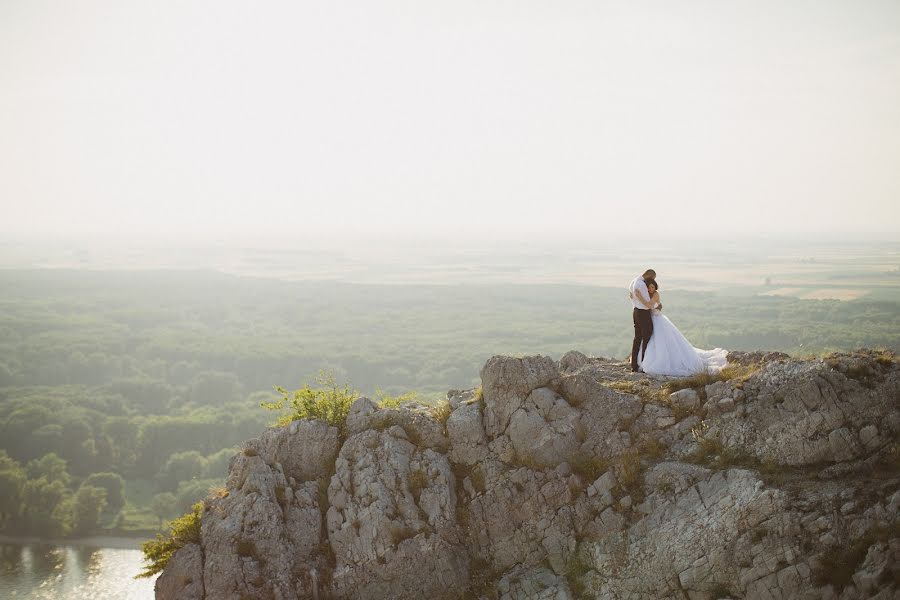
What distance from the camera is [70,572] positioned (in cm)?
4900

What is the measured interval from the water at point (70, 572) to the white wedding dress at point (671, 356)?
38.5m

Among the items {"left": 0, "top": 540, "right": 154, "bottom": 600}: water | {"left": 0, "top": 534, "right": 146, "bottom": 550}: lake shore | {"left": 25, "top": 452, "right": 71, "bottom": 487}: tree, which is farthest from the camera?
{"left": 25, "top": 452, "right": 71, "bottom": 487}: tree

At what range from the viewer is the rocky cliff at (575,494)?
11.4 meters

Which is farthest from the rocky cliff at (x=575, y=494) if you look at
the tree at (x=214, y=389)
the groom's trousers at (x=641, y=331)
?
the tree at (x=214, y=389)

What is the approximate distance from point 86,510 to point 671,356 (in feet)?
197

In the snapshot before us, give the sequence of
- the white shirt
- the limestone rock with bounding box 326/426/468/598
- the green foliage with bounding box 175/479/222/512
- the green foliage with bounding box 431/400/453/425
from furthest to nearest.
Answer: the green foliage with bounding box 175/479/222/512 → the white shirt → the green foliage with bounding box 431/400/453/425 → the limestone rock with bounding box 326/426/468/598

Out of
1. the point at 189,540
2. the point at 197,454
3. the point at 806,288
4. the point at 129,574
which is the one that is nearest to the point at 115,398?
the point at 197,454

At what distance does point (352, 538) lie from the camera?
1329 cm

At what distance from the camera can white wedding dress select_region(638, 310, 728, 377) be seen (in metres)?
15.9

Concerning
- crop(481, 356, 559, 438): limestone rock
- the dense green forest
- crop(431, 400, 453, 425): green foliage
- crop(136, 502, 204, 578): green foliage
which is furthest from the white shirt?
the dense green forest

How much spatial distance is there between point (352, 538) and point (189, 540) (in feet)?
11.2

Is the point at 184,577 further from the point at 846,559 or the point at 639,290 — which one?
the point at 639,290

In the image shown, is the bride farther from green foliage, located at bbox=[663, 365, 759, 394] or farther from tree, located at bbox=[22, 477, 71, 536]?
tree, located at bbox=[22, 477, 71, 536]

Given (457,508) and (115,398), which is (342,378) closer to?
(115,398)
